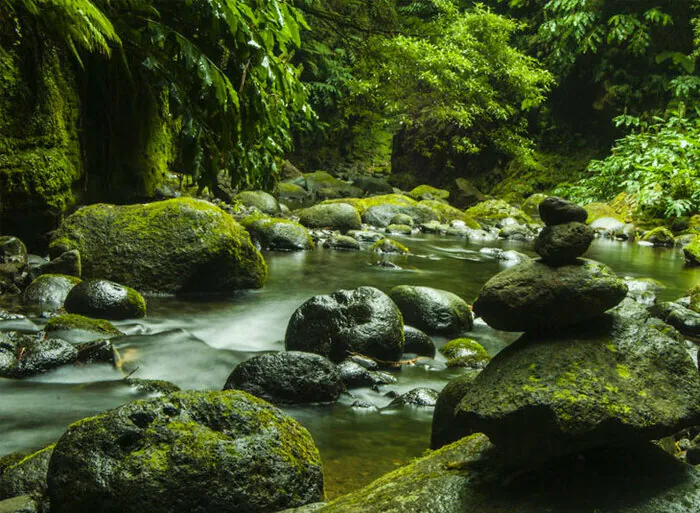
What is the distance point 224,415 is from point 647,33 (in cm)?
2355

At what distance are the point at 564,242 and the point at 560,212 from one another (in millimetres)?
119

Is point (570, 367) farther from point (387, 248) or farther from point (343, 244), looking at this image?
point (343, 244)

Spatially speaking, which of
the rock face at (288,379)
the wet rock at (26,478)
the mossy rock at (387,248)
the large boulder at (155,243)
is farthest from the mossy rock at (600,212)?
the wet rock at (26,478)

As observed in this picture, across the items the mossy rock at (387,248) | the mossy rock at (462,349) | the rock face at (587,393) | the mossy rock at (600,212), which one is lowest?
the mossy rock at (387,248)

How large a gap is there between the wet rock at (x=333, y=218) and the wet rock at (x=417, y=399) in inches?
425

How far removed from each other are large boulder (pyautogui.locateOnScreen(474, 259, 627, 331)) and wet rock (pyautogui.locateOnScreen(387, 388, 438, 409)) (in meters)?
1.97

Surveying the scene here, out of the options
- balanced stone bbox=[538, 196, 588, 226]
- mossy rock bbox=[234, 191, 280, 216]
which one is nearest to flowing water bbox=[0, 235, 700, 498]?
balanced stone bbox=[538, 196, 588, 226]

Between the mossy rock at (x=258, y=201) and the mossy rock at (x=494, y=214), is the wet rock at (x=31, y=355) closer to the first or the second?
the mossy rock at (x=258, y=201)

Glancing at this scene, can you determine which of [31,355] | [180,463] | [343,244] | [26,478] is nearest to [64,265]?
[31,355]

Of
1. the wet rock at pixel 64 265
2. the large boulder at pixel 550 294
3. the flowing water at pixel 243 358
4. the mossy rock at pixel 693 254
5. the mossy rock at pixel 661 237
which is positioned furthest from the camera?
the mossy rock at pixel 661 237

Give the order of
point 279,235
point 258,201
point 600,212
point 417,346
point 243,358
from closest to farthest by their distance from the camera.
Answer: point 243,358 < point 417,346 < point 279,235 < point 258,201 < point 600,212

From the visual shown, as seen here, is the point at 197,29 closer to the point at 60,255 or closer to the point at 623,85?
the point at 60,255

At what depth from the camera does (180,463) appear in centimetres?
228

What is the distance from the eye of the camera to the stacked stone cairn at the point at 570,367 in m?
1.83
